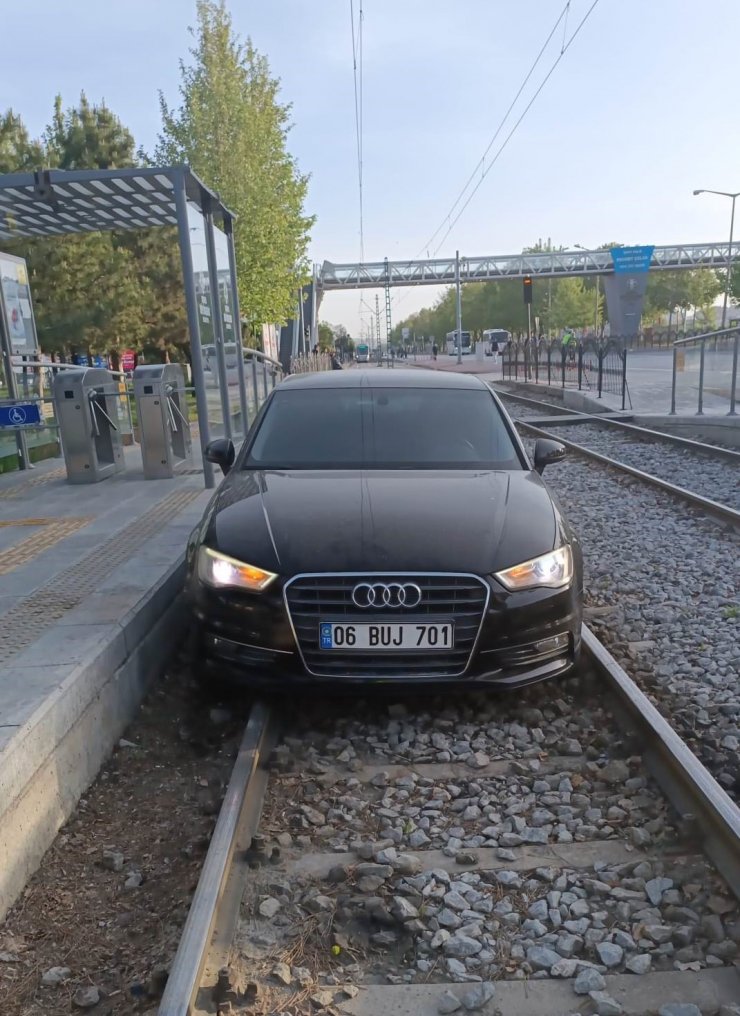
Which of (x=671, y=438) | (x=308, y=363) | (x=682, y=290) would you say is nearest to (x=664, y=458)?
(x=671, y=438)

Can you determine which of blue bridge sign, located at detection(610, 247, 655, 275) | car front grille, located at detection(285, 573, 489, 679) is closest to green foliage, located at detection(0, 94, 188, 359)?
car front grille, located at detection(285, 573, 489, 679)

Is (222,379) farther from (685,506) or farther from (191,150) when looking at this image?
(191,150)

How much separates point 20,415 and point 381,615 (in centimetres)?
832

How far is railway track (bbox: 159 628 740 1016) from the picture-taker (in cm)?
239

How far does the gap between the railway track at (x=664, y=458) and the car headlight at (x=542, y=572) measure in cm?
451

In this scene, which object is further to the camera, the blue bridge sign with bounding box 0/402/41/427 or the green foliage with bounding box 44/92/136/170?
the green foliage with bounding box 44/92/136/170

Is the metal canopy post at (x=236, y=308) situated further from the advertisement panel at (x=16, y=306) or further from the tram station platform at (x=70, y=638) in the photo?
the tram station platform at (x=70, y=638)

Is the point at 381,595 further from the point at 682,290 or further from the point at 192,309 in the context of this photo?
the point at 682,290

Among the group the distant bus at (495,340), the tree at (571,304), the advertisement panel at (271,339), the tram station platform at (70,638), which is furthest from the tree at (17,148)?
the tree at (571,304)

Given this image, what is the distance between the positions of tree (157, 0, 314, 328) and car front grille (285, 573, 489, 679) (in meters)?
24.1

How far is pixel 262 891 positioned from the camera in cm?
282

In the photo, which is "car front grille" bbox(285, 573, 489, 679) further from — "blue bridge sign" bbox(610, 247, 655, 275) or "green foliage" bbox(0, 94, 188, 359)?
"blue bridge sign" bbox(610, 247, 655, 275)

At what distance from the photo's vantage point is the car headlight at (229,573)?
3.82 meters

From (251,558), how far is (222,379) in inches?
265
